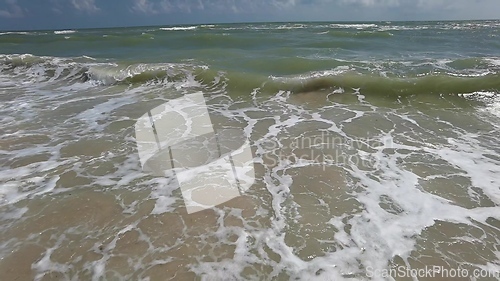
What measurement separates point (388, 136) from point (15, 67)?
51.8 ft

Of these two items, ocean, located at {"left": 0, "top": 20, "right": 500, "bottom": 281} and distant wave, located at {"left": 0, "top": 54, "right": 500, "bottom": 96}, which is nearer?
ocean, located at {"left": 0, "top": 20, "right": 500, "bottom": 281}

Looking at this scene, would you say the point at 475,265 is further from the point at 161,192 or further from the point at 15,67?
the point at 15,67

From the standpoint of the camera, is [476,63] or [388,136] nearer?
[388,136]

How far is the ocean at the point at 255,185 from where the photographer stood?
2844 mm

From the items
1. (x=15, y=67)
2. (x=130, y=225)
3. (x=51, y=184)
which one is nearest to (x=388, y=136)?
(x=130, y=225)

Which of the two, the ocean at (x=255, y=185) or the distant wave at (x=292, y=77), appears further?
the distant wave at (x=292, y=77)

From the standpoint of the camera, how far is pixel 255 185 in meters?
4.09

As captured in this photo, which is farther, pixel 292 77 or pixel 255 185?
pixel 292 77

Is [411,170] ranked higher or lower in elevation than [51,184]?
lower

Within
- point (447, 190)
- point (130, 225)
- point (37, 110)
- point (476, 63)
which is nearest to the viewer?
point (130, 225)

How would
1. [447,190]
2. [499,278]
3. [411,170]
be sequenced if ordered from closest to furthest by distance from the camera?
[499,278] → [447,190] → [411,170]

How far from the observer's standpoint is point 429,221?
336cm

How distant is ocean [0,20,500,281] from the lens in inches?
112

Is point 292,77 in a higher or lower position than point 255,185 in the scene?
lower
